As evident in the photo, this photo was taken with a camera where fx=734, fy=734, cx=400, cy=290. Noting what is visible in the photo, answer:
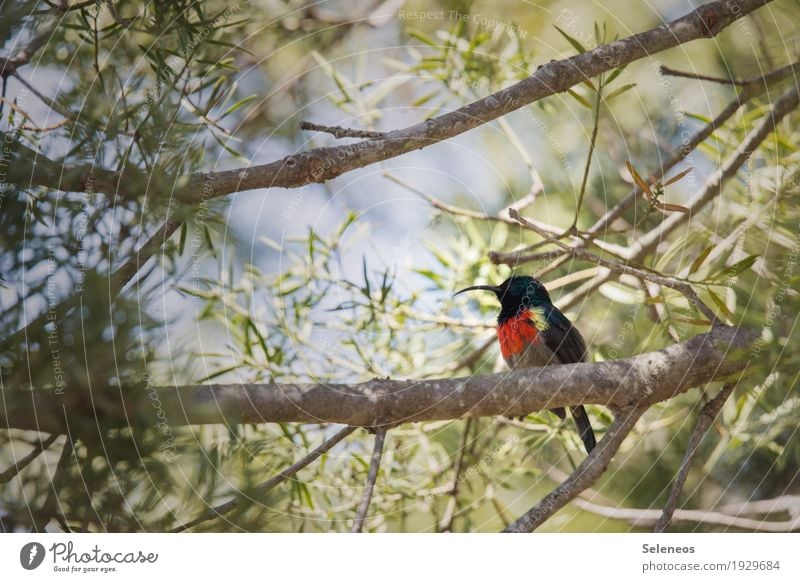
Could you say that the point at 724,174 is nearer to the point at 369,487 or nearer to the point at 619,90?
the point at 619,90

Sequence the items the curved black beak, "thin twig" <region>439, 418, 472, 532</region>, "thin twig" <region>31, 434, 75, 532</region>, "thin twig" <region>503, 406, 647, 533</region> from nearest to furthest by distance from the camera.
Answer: "thin twig" <region>31, 434, 75, 532</region> → "thin twig" <region>503, 406, 647, 533</region> → "thin twig" <region>439, 418, 472, 532</region> → the curved black beak

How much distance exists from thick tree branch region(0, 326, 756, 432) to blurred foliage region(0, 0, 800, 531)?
2 cm

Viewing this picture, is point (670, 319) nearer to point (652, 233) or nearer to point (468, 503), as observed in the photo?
point (652, 233)

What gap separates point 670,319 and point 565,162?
0.21 m

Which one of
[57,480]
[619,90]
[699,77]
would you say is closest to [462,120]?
[619,90]

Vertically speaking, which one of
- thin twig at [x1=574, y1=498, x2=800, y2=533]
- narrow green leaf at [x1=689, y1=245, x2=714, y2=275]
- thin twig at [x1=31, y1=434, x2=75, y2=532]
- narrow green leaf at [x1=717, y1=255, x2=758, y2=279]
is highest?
narrow green leaf at [x1=689, y1=245, x2=714, y2=275]

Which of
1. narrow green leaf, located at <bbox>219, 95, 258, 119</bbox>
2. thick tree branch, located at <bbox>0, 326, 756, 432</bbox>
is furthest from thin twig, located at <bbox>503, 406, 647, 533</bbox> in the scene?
narrow green leaf, located at <bbox>219, 95, 258, 119</bbox>

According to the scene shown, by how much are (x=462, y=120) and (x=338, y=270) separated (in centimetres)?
20

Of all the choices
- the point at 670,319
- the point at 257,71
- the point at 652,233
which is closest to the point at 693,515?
the point at 670,319

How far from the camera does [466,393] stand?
690 mm

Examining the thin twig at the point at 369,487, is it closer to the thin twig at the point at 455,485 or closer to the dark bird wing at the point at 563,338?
the thin twig at the point at 455,485

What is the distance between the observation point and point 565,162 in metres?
0.84

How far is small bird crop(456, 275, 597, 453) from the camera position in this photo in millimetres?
902

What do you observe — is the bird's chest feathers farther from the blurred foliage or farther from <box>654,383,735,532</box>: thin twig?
<box>654,383,735,532</box>: thin twig
